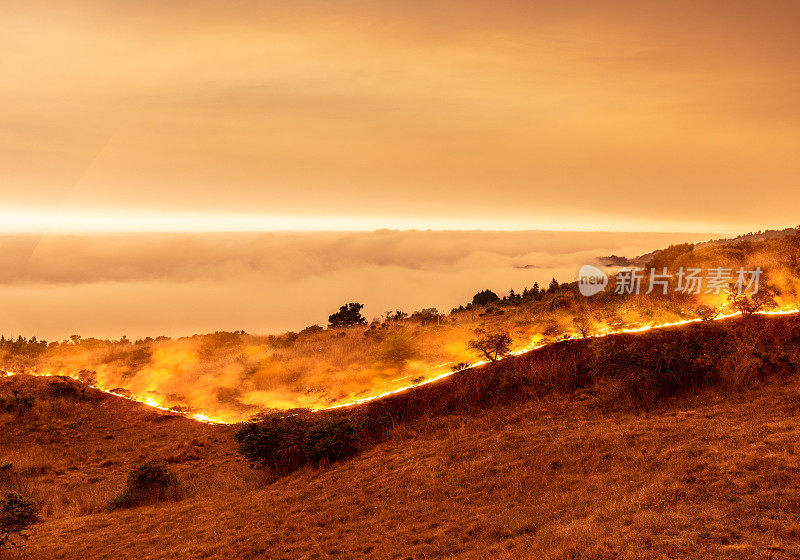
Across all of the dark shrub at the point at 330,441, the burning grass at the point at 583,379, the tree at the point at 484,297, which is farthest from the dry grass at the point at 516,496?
the tree at the point at 484,297

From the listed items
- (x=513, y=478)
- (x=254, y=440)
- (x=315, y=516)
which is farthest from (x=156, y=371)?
(x=513, y=478)

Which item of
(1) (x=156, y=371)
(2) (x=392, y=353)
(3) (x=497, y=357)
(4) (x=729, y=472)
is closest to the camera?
(4) (x=729, y=472)

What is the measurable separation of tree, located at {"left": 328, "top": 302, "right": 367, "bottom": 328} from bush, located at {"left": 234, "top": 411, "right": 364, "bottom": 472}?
22.1 m

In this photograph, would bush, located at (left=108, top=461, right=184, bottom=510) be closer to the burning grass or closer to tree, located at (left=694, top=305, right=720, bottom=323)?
the burning grass

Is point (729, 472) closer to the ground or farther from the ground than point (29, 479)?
farther from the ground

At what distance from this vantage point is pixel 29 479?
1384cm

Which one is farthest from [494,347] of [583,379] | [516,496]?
[516,496]

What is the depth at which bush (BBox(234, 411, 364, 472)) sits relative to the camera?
1184cm

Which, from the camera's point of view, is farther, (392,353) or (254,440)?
(392,353)

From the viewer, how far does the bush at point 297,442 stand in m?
A: 11.8

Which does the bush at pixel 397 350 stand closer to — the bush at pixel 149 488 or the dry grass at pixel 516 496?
the dry grass at pixel 516 496

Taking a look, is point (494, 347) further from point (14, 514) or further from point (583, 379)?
point (14, 514)

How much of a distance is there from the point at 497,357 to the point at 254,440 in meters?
6.38

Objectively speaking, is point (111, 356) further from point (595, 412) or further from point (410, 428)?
point (595, 412)
